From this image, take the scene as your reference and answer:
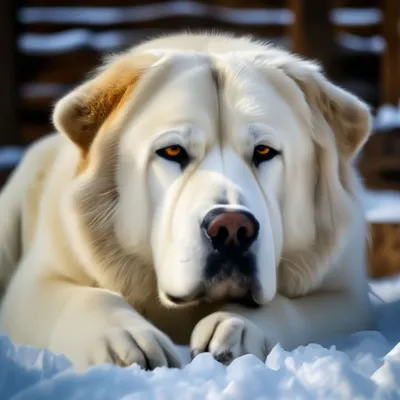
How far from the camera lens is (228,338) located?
Result: 137 cm

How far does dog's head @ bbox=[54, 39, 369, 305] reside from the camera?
1.47m

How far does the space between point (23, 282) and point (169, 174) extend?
0.45 meters

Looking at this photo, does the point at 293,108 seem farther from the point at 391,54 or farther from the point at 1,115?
the point at 1,115

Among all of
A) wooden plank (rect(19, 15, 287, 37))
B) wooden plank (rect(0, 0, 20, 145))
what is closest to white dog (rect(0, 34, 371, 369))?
wooden plank (rect(19, 15, 287, 37))

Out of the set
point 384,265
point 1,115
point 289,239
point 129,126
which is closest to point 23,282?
point 129,126

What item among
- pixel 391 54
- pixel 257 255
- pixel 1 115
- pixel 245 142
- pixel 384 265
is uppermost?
pixel 245 142

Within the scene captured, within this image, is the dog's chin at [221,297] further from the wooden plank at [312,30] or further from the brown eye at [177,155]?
the wooden plank at [312,30]

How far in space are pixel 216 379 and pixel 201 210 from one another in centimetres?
33

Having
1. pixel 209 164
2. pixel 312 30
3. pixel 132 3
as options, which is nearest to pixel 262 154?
pixel 209 164

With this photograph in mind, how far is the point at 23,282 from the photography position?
177 centimetres

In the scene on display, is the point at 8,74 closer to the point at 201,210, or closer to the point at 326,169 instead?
the point at 326,169

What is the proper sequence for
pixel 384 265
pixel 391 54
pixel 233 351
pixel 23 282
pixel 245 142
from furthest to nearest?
pixel 391 54 < pixel 384 265 < pixel 23 282 < pixel 245 142 < pixel 233 351

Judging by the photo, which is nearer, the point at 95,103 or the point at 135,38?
the point at 95,103

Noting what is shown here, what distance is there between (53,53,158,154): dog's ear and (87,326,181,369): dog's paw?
1.54 ft
